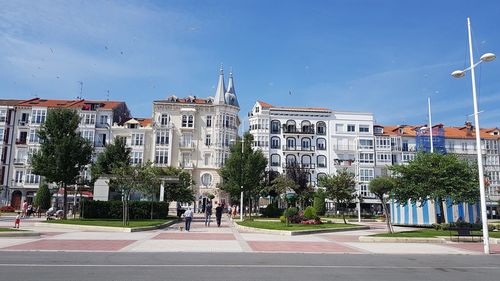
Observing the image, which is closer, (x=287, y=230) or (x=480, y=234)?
(x=480, y=234)

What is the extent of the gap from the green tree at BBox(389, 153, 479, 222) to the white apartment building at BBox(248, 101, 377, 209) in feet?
149

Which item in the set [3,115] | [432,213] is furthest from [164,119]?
[432,213]

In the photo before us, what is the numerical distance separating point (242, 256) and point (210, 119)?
58879 mm

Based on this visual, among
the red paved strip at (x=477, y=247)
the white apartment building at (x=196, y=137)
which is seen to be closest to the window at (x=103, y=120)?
the white apartment building at (x=196, y=137)

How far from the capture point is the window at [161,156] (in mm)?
68562

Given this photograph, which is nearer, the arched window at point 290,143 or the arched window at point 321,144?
the arched window at point 290,143

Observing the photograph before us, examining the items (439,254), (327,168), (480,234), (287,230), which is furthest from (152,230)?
(327,168)

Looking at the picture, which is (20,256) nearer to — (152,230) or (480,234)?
(152,230)

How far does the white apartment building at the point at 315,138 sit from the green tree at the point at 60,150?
42.5m

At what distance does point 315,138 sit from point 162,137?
1086 inches

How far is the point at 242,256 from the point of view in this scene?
13484mm

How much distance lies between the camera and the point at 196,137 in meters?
→ 70.6

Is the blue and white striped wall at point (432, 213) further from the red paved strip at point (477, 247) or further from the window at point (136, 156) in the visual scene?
the window at point (136, 156)

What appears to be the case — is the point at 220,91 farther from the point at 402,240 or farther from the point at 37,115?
the point at 402,240
